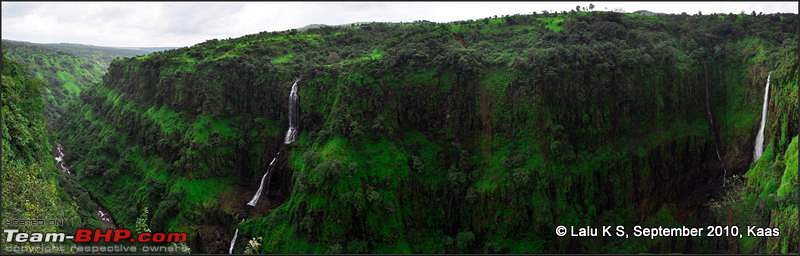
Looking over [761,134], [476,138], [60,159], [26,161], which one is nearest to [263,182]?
[26,161]

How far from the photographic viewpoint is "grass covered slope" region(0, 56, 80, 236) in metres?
30.9

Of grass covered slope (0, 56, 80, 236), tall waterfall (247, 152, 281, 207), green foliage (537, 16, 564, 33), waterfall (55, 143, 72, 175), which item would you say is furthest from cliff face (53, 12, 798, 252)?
grass covered slope (0, 56, 80, 236)

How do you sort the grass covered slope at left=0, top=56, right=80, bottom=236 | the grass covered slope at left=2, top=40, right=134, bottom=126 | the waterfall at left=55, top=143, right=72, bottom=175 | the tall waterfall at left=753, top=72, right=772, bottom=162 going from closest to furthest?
the grass covered slope at left=0, top=56, right=80, bottom=236 → the tall waterfall at left=753, top=72, right=772, bottom=162 → the waterfall at left=55, top=143, right=72, bottom=175 → the grass covered slope at left=2, top=40, right=134, bottom=126

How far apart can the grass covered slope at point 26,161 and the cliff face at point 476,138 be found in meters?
13.9

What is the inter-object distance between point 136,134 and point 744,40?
241ft

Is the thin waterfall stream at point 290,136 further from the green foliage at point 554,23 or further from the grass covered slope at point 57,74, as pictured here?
the grass covered slope at point 57,74

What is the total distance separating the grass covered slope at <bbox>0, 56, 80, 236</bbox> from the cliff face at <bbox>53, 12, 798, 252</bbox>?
1393cm

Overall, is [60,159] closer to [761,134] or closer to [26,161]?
[26,161]

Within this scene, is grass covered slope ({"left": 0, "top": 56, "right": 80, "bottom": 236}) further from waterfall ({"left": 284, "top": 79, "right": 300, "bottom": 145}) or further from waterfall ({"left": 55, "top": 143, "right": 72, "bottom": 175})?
waterfall ({"left": 55, "top": 143, "right": 72, "bottom": 175})

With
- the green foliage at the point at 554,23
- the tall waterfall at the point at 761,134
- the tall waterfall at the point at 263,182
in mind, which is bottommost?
the tall waterfall at the point at 263,182

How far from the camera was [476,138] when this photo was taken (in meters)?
52.4

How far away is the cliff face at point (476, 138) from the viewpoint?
46.8m

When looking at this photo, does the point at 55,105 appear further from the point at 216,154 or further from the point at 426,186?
the point at 426,186

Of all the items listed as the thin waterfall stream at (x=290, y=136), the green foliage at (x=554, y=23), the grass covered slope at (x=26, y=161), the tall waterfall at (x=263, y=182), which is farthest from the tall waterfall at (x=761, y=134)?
the grass covered slope at (x=26, y=161)
